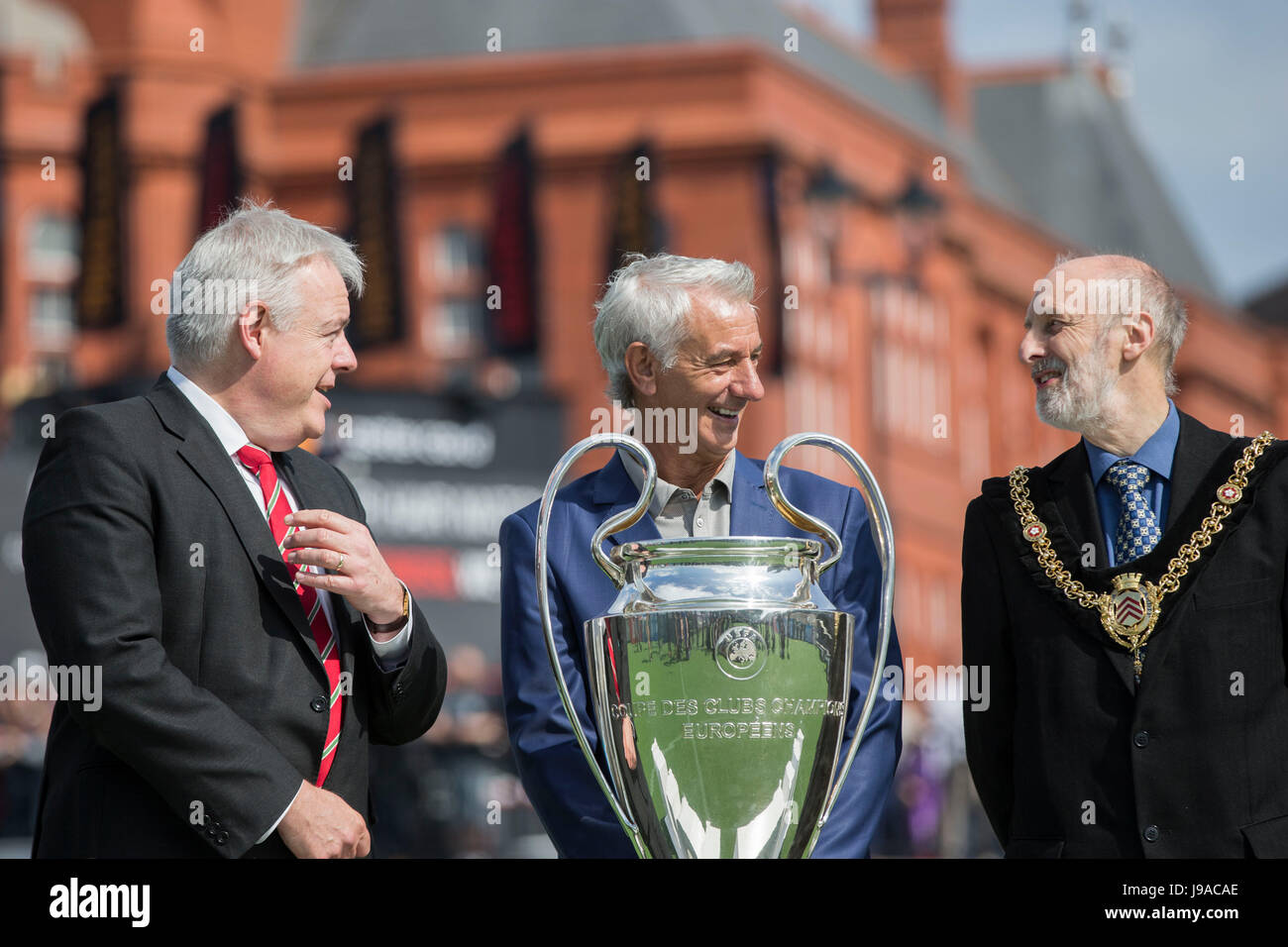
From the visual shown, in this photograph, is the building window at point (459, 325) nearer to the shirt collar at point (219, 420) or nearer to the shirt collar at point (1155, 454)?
the shirt collar at point (219, 420)

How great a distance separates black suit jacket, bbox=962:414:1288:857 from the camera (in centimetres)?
310

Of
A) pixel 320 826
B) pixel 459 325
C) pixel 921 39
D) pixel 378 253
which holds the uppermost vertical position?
pixel 921 39

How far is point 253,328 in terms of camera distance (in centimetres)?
335

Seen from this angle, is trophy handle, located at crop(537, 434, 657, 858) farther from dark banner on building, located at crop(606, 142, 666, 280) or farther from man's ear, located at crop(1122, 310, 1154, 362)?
dark banner on building, located at crop(606, 142, 666, 280)

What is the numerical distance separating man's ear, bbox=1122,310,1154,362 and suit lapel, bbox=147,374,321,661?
1427mm

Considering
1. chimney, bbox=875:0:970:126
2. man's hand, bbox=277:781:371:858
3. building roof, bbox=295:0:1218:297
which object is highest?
chimney, bbox=875:0:970:126

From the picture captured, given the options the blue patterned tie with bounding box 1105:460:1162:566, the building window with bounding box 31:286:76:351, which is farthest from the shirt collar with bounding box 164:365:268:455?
the building window with bounding box 31:286:76:351

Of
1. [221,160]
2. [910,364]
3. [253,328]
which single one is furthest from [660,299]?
[910,364]

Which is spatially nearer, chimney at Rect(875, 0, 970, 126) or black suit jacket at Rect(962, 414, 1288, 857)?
black suit jacket at Rect(962, 414, 1288, 857)

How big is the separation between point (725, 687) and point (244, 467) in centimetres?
103

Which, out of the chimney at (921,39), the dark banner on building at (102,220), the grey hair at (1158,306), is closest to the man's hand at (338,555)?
the grey hair at (1158,306)

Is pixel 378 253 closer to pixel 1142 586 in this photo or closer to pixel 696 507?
pixel 696 507
